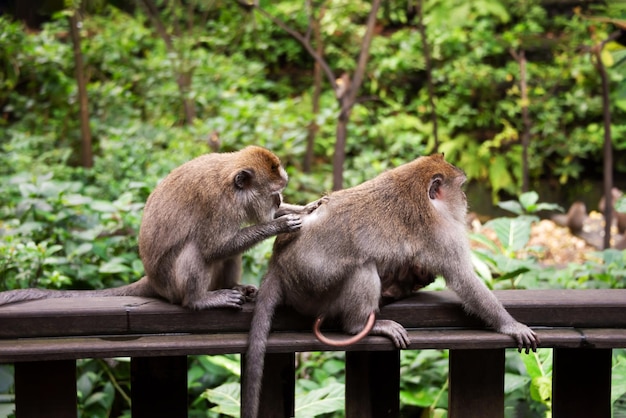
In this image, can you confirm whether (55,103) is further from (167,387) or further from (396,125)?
(167,387)

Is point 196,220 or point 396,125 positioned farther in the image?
point 396,125

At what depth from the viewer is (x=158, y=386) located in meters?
2.25

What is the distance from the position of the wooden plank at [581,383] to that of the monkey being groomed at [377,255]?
7.6 inches

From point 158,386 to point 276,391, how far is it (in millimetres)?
369

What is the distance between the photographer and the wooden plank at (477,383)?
→ 2.30 m

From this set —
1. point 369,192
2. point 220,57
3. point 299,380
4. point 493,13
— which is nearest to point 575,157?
point 493,13

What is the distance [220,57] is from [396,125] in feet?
8.87

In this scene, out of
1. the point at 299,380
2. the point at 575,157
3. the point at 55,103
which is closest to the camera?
the point at 299,380

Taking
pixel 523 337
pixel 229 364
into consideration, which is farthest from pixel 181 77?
pixel 523 337

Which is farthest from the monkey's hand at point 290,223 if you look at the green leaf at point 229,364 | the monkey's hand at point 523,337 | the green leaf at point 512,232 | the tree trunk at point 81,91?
the tree trunk at point 81,91

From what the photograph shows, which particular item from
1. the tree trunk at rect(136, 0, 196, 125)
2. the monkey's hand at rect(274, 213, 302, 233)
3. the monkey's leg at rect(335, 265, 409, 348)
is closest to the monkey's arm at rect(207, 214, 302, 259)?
the monkey's hand at rect(274, 213, 302, 233)

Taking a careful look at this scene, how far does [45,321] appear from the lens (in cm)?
215

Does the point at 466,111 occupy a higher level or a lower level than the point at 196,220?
higher

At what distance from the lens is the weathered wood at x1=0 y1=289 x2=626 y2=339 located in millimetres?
2152
